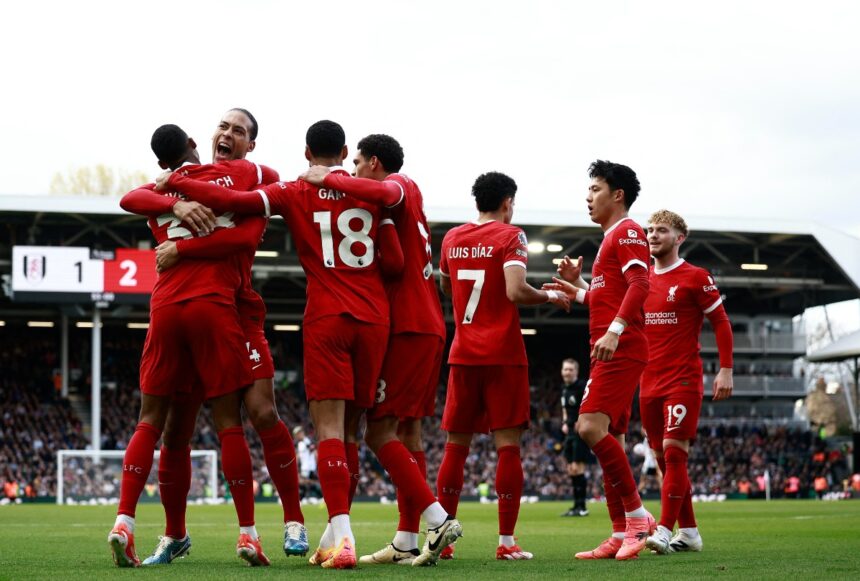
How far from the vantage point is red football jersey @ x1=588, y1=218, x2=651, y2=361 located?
7.20m

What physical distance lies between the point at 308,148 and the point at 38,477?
28654mm

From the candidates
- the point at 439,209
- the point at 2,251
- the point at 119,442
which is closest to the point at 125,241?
the point at 2,251

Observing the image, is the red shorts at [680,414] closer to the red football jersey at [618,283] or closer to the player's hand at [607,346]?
the red football jersey at [618,283]

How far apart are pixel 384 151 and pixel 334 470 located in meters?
1.84

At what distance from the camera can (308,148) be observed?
6426 millimetres

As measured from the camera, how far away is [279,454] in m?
6.57

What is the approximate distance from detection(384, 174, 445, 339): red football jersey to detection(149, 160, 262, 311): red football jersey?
811 mm

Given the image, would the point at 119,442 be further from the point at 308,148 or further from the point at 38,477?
the point at 308,148

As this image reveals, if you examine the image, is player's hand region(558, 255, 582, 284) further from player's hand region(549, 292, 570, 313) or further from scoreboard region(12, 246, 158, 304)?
scoreboard region(12, 246, 158, 304)

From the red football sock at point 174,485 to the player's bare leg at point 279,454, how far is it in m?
0.50

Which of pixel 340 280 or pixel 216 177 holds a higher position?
pixel 216 177

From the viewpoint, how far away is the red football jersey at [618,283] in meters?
7.20

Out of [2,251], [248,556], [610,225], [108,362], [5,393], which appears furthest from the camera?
[108,362]

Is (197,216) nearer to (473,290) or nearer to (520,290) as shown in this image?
(473,290)
